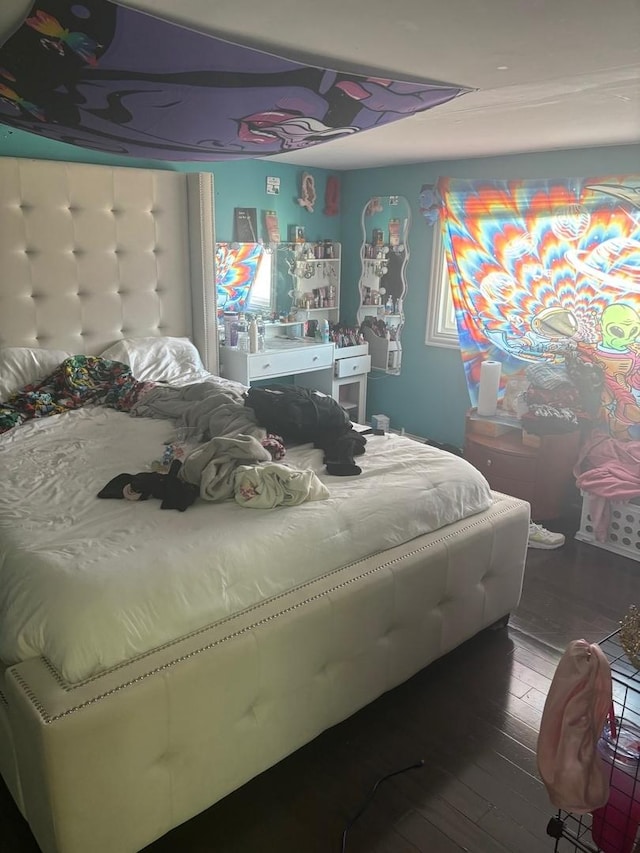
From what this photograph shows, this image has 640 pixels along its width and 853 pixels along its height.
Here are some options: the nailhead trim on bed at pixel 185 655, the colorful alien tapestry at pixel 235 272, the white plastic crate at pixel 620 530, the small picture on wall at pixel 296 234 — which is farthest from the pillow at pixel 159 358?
the white plastic crate at pixel 620 530

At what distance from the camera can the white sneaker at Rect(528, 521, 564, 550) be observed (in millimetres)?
3295

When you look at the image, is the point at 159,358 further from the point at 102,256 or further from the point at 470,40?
the point at 470,40

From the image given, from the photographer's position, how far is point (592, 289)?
352 centimetres

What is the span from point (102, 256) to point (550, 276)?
8.46 feet

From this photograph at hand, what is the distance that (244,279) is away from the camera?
14.4 feet

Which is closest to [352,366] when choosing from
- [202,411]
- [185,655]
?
[202,411]

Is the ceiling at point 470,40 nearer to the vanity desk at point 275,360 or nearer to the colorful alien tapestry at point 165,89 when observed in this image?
the colorful alien tapestry at point 165,89

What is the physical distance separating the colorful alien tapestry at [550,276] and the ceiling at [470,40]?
1149 mm

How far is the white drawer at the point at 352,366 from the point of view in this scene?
15.1 feet

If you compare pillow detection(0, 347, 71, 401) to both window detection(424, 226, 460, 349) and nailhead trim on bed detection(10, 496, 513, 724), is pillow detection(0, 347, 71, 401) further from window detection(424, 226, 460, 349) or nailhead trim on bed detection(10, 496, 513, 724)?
window detection(424, 226, 460, 349)

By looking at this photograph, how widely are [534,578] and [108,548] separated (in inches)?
82.1

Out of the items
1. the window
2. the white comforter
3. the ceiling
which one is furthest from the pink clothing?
the ceiling

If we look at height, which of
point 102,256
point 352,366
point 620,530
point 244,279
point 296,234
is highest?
point 296,234

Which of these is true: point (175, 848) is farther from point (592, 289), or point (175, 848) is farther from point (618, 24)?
point (592, 289)
